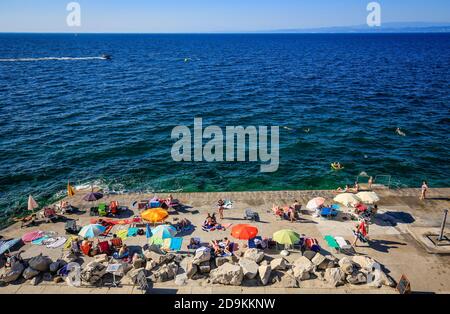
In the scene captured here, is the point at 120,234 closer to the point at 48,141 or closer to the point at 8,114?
the point at 48,141

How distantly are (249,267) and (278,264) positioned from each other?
5.55ft

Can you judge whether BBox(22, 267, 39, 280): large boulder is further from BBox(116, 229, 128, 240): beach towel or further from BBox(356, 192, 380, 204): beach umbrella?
BBox(356, 192, 380, 204): beach umbrella

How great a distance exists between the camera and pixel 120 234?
22.9m

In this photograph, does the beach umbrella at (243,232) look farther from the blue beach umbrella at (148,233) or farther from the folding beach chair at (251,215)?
the blue beach umbrella at (148,233)

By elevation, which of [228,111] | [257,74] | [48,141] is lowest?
[48,141]

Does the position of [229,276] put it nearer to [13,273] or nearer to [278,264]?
[278,264]

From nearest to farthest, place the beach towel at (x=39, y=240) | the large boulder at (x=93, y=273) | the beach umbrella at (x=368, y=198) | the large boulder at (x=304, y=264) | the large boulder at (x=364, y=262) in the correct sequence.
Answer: the large boulder at (x=93, y=273) < the large boulder at (x=304, y=264) < the large boulder at (x=364, y=262) < the beach towel at (x=39, y=240) < the beach umbrella at (x=368, y=198)

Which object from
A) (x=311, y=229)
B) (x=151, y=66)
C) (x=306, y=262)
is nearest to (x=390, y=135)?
(x=311, y=229)

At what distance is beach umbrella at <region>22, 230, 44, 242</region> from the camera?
22625mm

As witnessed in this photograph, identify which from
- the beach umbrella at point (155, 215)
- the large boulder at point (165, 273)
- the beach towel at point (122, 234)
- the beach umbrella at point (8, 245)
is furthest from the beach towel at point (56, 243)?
the large boulder at point (165, 273)

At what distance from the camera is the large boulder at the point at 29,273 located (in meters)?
18.3

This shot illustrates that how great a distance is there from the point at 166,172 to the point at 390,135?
105 ft

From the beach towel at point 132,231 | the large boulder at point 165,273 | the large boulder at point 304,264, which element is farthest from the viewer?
the beach towel at point 132,231

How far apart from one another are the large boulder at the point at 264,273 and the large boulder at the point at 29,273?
12.5 m
